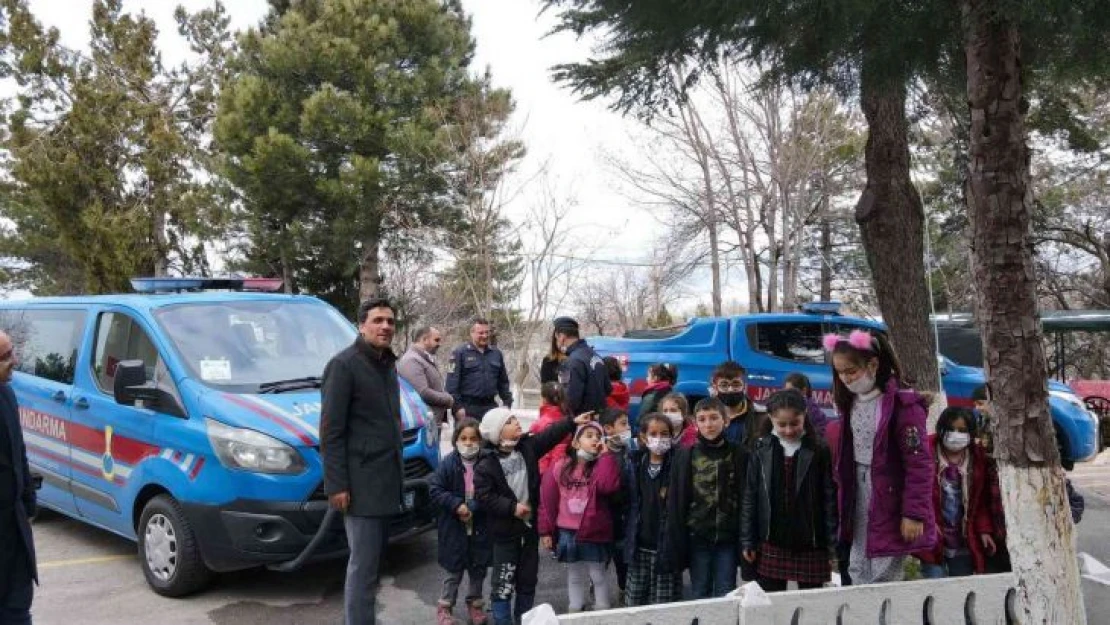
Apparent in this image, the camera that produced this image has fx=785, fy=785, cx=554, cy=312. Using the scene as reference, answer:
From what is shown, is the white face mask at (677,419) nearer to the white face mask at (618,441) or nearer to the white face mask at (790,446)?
the white face mask at (618,441)

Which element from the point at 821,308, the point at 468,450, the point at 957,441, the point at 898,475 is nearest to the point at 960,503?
the point at 957,441

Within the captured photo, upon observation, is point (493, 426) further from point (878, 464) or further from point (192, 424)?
point (878, 464)

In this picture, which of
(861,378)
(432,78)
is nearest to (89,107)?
(432,78)

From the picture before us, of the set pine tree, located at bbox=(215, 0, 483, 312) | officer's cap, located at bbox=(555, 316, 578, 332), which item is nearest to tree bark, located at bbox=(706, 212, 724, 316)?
pine tree, located at bbox=(215, 0, 483, 312)

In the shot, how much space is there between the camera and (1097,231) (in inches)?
751

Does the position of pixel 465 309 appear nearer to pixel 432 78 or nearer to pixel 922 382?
pixel 432 78

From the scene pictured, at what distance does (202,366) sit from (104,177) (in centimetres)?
1878

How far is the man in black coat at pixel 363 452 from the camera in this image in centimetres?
385

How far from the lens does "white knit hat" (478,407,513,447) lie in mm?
4457

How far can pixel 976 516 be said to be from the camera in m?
4.17

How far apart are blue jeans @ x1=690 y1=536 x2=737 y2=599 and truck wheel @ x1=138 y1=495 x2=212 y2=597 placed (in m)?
2.88

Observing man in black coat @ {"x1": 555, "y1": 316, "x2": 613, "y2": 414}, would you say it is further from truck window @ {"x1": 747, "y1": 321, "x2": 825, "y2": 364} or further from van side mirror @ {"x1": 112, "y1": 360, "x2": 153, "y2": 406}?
truck window @ {"x1": 747, "y1": 321, "x2": 825, "y2": 364}

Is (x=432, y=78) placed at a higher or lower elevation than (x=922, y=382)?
higher

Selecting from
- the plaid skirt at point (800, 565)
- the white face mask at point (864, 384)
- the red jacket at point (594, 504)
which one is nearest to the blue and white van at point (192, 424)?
the red jacket at point (594, 504)
